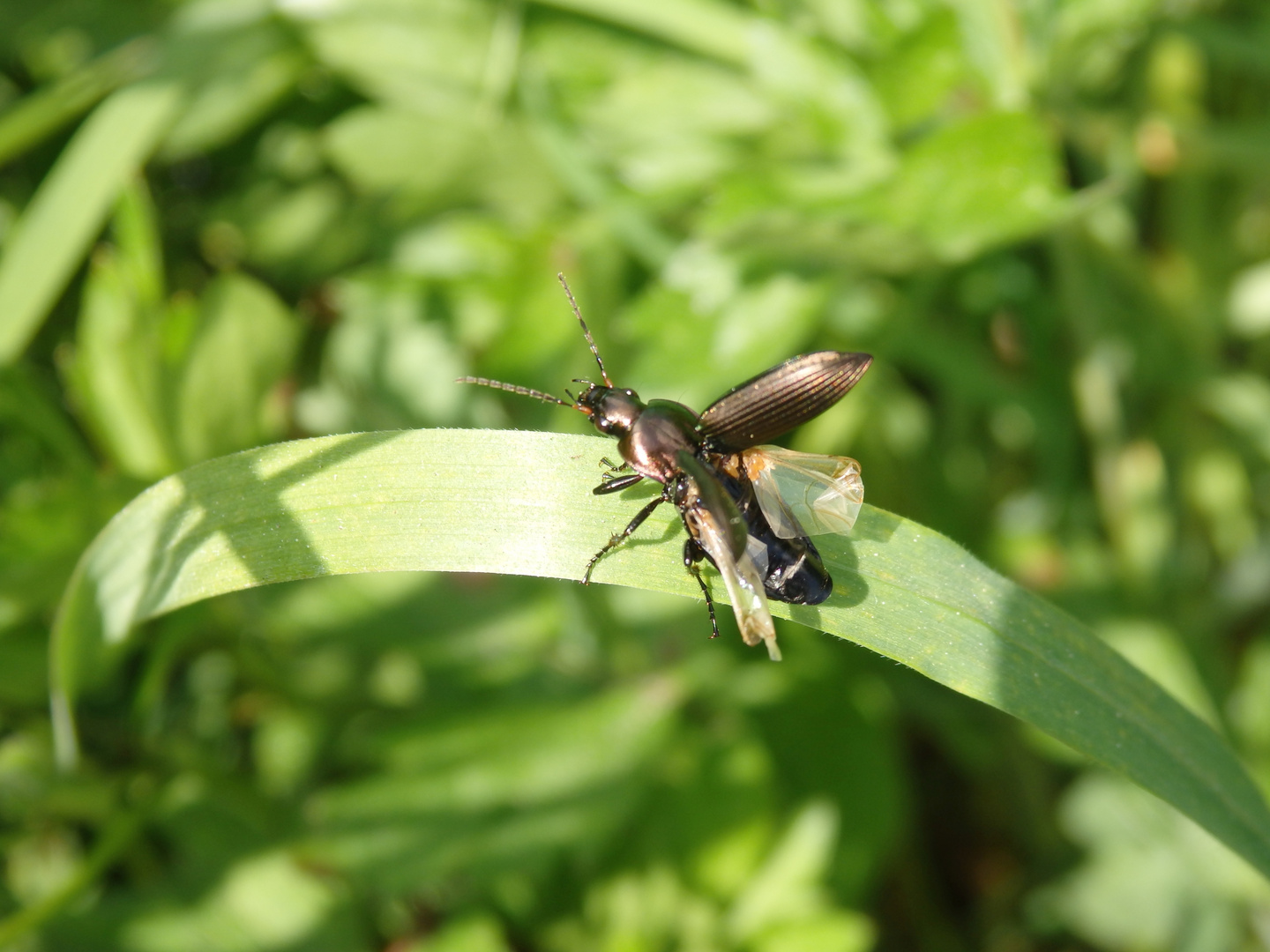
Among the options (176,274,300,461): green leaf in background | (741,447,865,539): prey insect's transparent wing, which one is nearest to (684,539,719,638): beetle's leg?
(741,447,865,539): prey insect's transparent wing

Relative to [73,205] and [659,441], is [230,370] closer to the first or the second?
[73,205]

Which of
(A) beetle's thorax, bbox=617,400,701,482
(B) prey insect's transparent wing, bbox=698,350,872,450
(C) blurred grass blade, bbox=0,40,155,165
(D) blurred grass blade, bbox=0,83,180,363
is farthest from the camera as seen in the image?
(C) blurred grass blade, bbox=0,40,155,165

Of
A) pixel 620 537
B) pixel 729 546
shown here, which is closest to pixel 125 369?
pixel 620 537

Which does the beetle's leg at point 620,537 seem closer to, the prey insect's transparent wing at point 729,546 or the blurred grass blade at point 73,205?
the prey insect's transparent wing at point 729,546

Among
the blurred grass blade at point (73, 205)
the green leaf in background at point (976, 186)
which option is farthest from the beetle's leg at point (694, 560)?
the blurred grass blade at point (73, 205)

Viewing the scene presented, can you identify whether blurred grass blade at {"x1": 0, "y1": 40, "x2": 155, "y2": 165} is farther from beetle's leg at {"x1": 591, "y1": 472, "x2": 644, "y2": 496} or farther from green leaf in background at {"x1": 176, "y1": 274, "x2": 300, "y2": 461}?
beetle's leg at {"x1": 591, "y1": 472, "x2": 644, "y2": 496}
